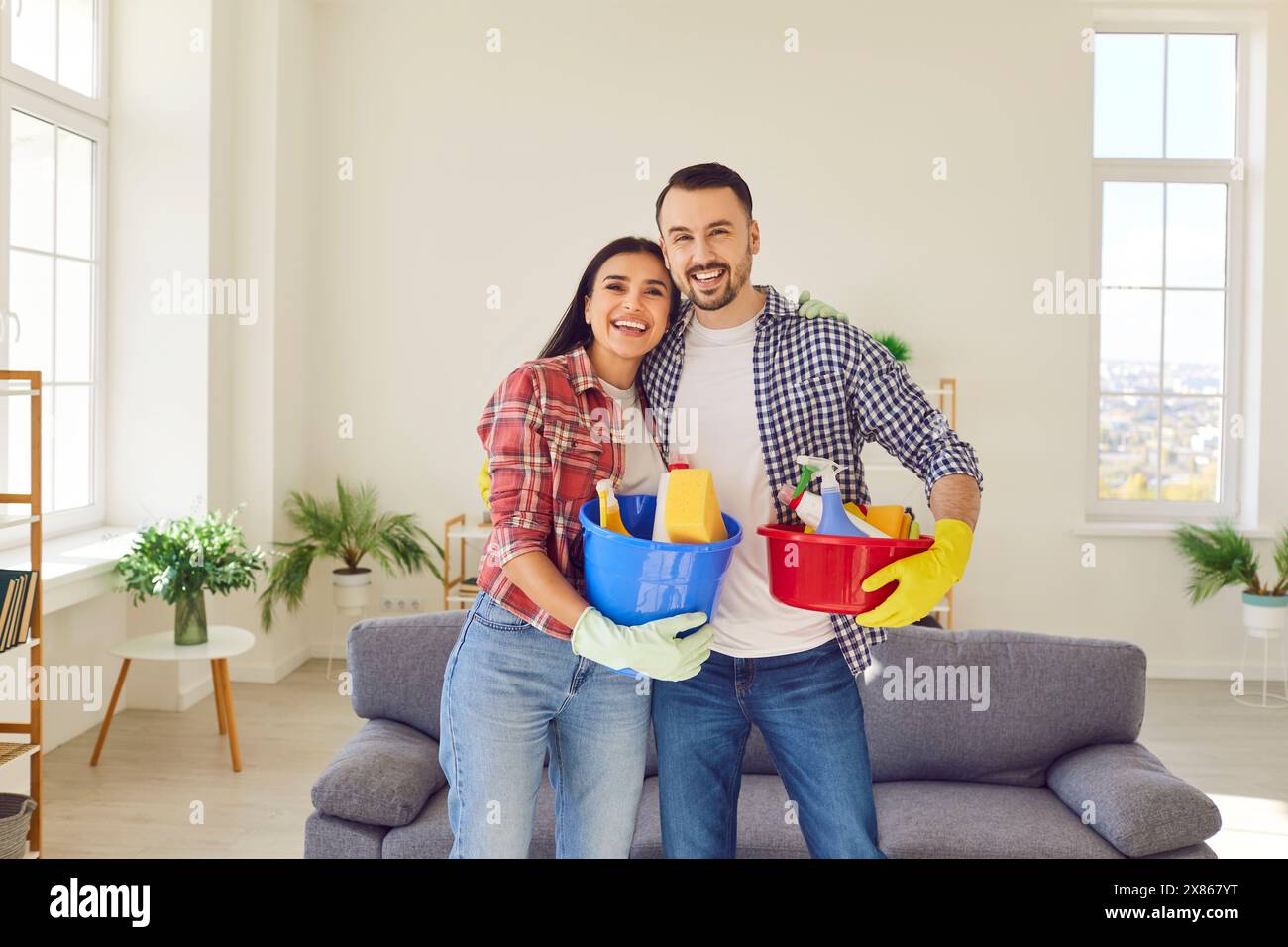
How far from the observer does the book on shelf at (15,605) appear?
263 cm

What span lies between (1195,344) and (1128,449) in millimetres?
576

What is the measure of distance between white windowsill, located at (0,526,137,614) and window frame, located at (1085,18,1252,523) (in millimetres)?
4193

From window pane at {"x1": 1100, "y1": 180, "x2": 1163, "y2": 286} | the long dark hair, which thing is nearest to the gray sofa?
the long dark hair

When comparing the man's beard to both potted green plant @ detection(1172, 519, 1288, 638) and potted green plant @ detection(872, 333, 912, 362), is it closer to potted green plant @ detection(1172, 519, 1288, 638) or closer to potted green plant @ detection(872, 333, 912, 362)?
potted green plant @ detection(872, 333, 912, 362)

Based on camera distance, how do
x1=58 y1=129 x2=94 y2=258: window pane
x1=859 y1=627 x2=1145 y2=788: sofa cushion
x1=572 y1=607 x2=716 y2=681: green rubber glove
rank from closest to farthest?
x1=572 y1=607 x2=716 y2=681: green rubber glove → x1=859 y1=627 x2=1145 y2=788: sofa cushion → x1=58 y1=129 x2=94 y2=258: window pane

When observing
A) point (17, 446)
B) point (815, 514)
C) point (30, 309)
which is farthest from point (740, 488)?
point (30, 309)

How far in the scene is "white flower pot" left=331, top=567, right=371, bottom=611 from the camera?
15.4ft

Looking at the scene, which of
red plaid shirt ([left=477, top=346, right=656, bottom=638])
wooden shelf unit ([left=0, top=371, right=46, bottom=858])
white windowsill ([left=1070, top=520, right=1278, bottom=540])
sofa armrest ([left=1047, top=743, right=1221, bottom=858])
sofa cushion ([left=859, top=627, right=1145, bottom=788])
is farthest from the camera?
white windowsill ([left=1070, top=520, right=1278, bottom=540])

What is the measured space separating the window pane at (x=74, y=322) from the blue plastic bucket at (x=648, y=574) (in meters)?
3.27

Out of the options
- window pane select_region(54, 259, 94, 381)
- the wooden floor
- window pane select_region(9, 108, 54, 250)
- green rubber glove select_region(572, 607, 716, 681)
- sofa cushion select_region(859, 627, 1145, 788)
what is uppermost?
window pane select_region(9, 108, 54, 250)

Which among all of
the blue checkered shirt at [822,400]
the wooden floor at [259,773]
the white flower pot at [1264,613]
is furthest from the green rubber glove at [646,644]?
the white flower pot at [1264,613]

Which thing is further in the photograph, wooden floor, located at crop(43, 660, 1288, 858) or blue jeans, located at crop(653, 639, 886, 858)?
wooden floor, located at crop(43, 660, 1288, 858)

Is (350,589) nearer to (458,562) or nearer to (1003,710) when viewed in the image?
(458,562)
